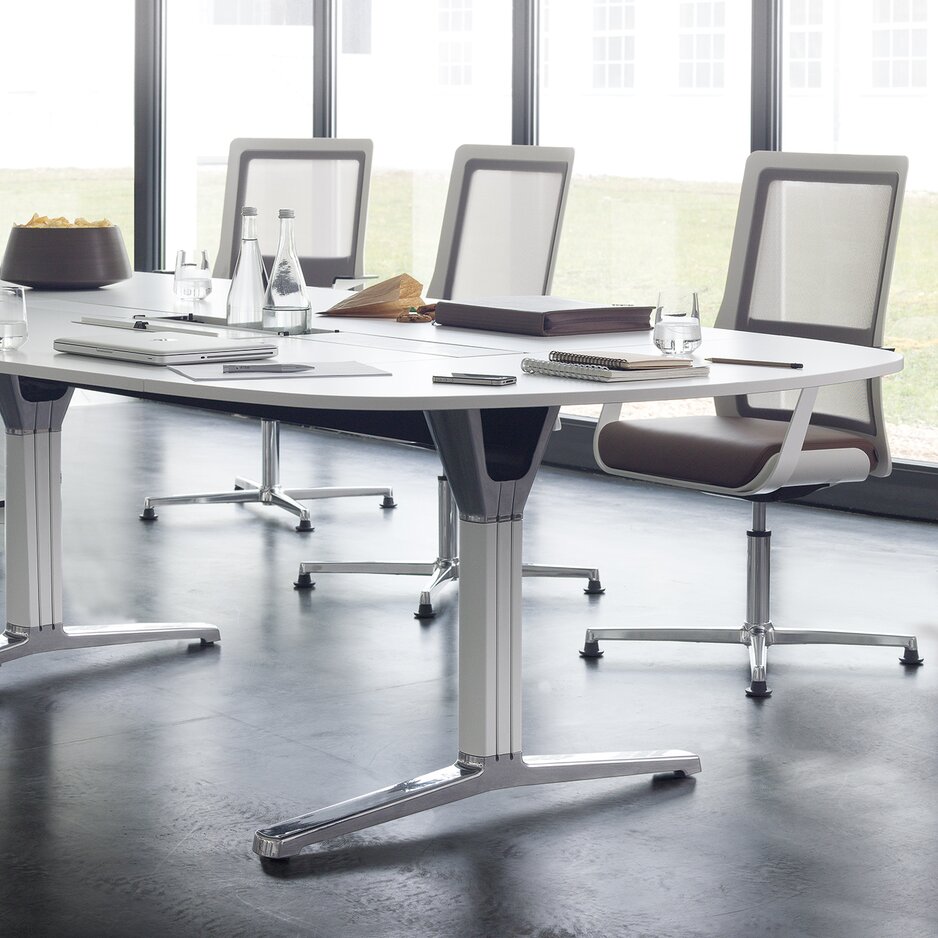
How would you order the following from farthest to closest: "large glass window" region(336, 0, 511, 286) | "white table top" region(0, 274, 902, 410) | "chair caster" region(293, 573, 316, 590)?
"large glass window" region(336, 0, 511, 286)
"chair caster" region(293, 573, 316, 590)
"white table top" region(0, 274, 902, 410)

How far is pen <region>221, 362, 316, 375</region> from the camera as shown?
2.34 m

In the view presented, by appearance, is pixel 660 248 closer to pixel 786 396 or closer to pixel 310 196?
pixel 310 196

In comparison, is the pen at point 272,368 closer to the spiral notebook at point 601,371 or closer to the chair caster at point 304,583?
the spiral notebook at point 601,371

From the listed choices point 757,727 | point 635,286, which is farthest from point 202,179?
point 757,727

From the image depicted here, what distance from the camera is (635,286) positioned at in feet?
20.7

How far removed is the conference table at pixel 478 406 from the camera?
2.23 meters

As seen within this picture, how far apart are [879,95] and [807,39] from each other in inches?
11.7

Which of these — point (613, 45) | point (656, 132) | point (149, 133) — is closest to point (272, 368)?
point (656, 132)

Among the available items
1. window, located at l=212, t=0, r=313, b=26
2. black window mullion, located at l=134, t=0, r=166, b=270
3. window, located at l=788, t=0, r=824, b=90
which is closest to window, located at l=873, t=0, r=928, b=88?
window, located at l=788, t=0, r=824, b=90

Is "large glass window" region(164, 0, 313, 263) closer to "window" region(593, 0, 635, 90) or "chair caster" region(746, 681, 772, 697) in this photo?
"window" region(593, 0, 635, 90)

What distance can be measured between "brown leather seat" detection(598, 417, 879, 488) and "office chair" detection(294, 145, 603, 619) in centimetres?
70

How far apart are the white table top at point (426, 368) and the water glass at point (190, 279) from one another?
16 cm

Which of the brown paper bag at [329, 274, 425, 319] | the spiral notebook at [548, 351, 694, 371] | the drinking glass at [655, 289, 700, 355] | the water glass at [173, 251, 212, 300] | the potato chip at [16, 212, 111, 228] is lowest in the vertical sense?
the spiral notebook at [548, 351, 694, 371]

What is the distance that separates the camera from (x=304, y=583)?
4.12 meters
